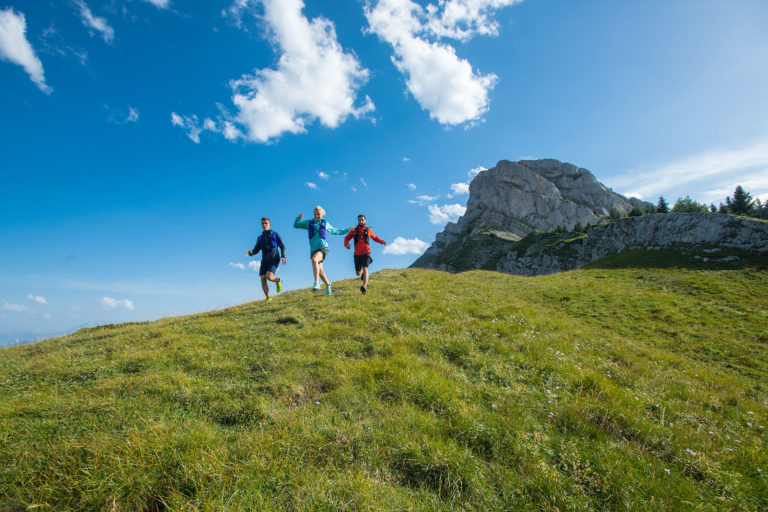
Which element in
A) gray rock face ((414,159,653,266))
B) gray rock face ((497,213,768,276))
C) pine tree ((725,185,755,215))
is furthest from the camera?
gray rock face ((414,159,653,266))

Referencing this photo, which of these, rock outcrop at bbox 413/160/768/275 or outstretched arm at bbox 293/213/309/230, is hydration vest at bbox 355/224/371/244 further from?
rock outcrop at bbox 413/160/768/275

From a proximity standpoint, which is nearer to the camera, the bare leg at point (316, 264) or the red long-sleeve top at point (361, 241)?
the bare leg at point (316, 264)

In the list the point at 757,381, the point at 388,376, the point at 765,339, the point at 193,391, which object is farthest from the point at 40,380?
the point at 765,339

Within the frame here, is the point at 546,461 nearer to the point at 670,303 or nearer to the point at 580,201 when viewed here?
the point at 670,303

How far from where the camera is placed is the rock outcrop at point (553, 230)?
34.1 metres

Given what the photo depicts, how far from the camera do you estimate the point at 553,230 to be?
12331cm

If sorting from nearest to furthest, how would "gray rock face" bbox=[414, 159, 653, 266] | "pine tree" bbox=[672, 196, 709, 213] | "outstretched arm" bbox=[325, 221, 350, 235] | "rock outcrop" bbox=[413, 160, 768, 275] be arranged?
"outstretched arm" bbox=[325, 221, 350, 235], "rock outcrop" bbox=[413, 160, 768, 275], "pine tree" bbox=[672, 196, 709, 213], "gray rock face" bbox=[414, 159, 653, 266]

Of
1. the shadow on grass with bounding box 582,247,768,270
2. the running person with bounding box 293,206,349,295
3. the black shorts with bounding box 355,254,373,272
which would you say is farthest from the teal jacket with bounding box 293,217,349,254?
the shadow on grass with bounding box 582,247,768,270

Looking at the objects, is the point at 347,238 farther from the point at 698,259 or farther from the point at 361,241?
the point at 698,259

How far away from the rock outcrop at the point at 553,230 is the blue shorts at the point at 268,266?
44.0 metres

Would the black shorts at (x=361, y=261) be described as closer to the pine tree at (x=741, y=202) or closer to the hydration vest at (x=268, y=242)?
the hydration vest at (x=268, y=242)

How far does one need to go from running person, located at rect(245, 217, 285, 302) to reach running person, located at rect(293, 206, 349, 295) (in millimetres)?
1165

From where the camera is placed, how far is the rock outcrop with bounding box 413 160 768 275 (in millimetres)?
34125

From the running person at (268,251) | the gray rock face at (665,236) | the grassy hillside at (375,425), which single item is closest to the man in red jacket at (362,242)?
the running person at (268,251)
